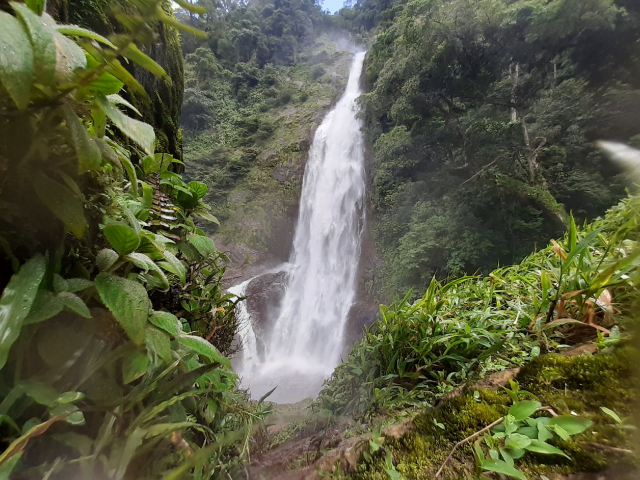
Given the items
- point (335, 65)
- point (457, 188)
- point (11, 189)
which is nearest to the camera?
point (11, 189)

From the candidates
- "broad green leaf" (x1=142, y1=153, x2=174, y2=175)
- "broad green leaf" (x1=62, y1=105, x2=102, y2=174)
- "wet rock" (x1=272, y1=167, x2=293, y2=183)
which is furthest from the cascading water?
"broad green leaf" (x1=62, y1=105, x2=102, y2=174)

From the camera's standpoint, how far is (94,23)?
1.68m

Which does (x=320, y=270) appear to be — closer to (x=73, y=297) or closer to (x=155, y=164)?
(x=155, y=164)

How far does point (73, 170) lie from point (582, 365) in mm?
1477

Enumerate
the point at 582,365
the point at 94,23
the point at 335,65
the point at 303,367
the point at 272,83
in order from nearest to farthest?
the point at 582,365 → the point at 94,23 → the point at 303,367 → the point at 272,83 → the point at 335,65

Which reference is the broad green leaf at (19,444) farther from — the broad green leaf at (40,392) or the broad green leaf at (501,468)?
the broad green leaf at (501,468)

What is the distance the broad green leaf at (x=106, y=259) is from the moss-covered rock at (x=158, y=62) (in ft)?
2.67

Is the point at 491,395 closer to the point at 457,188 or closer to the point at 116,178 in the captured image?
the point at 116,178

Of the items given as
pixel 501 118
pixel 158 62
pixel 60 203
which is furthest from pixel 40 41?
pixel 501 118

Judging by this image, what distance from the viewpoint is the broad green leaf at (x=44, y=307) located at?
20.9 inches

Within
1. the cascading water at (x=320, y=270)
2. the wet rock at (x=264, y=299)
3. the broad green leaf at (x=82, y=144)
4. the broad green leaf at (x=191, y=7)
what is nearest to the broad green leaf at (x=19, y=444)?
the broad green leaf at (x=82, y=144)

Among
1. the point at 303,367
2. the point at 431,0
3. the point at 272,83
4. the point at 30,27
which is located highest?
the point at 272,83

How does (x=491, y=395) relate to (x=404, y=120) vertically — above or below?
below

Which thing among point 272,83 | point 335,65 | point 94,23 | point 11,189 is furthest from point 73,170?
point 335,65
